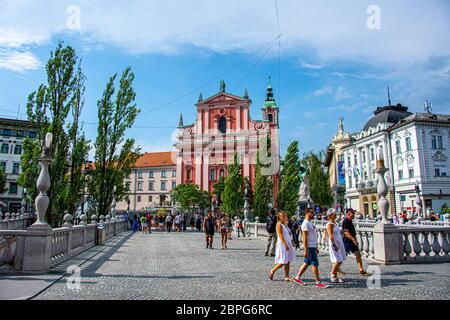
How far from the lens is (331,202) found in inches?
2099

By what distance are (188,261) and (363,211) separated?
47.0 m

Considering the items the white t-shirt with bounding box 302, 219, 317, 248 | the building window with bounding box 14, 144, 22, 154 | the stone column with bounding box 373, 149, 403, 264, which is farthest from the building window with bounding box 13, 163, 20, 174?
the white t-shirt with bounding box 302, 219, 317, 248

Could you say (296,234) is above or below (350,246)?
below

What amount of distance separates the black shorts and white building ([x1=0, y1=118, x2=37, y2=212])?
184 ft

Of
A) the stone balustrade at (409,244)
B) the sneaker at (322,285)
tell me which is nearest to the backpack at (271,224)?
the stone balustrade at (409,244)

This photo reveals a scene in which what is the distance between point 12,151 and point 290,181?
147 ft

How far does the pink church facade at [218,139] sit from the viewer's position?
55188mm

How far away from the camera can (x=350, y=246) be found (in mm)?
8539

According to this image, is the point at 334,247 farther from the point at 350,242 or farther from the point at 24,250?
the point at 24,250

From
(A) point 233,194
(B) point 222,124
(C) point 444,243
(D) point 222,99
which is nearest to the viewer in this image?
(C) point 444,243

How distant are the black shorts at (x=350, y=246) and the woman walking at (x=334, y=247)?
84cm

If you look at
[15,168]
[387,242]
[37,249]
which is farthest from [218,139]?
[37,249]
